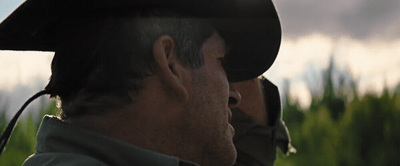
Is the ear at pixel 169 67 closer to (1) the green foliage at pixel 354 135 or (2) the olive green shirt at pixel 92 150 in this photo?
(2) the olive green shirt at pixel 92 150

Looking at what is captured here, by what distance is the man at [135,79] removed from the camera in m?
1.94

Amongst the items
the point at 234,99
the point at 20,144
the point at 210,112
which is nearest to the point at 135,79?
the point at 210,112

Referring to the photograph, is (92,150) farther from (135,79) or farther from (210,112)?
(210,112)

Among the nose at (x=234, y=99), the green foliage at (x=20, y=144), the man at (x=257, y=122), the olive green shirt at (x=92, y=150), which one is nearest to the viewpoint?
the olive green shirt at (x=92, y=150)

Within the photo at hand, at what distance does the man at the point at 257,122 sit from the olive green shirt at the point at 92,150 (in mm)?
1770

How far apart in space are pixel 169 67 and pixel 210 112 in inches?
7.8

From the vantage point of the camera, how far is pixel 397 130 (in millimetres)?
13062

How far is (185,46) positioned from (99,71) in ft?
0.94

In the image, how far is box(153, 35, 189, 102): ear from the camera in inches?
78.3

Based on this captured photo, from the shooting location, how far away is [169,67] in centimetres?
204

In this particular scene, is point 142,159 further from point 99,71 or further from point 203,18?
point 203,18

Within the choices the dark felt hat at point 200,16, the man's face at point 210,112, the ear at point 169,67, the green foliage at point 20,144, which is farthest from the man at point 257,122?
the green foliage at point 20,144

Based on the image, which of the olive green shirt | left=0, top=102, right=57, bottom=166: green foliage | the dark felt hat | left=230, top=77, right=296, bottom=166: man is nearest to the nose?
the dark felt hat

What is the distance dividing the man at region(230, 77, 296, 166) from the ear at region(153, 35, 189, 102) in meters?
1.55
